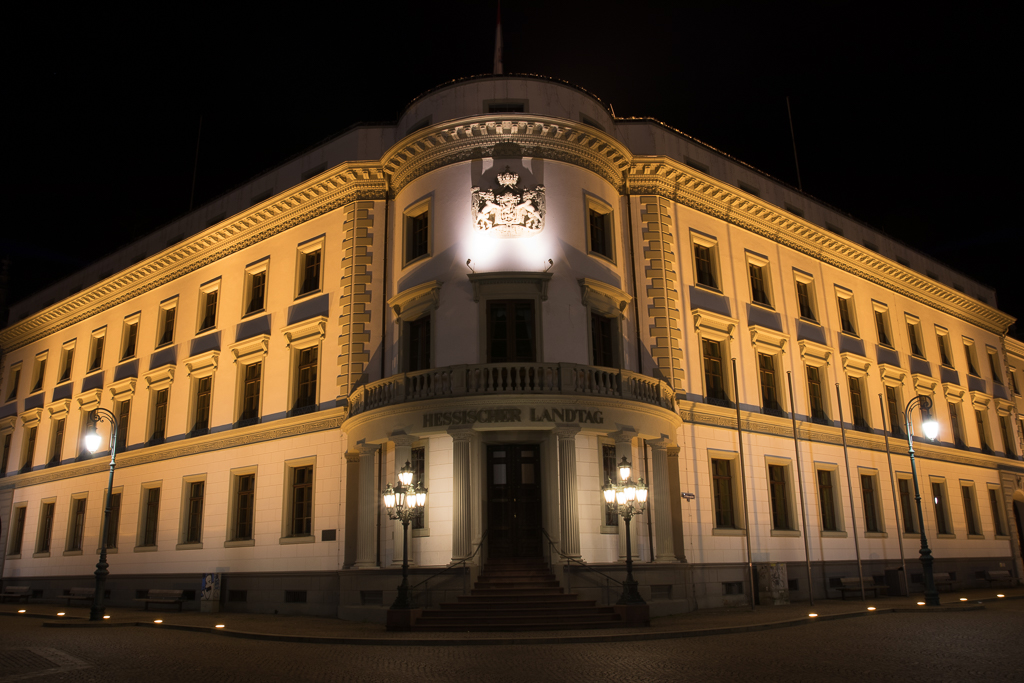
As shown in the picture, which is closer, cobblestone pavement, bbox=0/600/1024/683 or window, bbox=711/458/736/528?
cobblestone pavement, bbox=0/600/1024/683

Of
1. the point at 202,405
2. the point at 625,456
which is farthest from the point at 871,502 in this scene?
the point at 202,405

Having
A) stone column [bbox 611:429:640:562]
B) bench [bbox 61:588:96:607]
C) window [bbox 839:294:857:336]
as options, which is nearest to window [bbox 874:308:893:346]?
window [bbox 839:294:857:336]

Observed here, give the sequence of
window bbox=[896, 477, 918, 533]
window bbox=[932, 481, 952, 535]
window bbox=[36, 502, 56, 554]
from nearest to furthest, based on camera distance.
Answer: window bbox=[896, 477, 918, 533] → window bbox=[932, 481, 952, 535] → window bbox=[36, 502, 56, 554]

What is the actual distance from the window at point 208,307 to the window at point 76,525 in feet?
34.7

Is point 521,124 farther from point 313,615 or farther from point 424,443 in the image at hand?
point 313,615

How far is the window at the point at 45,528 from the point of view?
120ft

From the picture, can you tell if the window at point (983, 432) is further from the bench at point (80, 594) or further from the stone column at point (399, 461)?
the bench at point (80, 594)

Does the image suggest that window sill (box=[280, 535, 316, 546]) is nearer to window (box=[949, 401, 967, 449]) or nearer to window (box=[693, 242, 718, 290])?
window (box=[693, 242, 718, 290])

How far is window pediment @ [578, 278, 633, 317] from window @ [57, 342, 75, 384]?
2831cm

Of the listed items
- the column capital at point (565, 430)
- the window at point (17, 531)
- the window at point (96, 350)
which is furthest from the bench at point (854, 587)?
the window at point (17, 531)

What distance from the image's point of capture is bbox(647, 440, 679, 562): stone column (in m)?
23.1

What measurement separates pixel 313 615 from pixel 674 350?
47.4 feet

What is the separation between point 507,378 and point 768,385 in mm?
12339

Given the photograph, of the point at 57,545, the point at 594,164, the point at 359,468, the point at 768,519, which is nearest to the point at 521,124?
the point at 594,164
